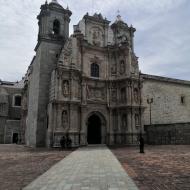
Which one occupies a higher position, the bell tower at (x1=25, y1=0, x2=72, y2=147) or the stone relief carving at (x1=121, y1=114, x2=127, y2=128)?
the bell tower at (x1=25, y1=0, x2=72, y2=147)

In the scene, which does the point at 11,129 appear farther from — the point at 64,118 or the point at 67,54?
the point at 67,54

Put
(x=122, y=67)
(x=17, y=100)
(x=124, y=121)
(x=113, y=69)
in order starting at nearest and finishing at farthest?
(x=124, y=121), (x=122, y=67), (x=113, y=69), (x=17, y=100)

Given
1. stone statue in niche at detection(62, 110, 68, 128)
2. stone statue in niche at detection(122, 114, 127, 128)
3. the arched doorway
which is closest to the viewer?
stone statue in niche at detection(62, 110, 68, 128)

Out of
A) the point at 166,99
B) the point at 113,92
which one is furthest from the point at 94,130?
the point at 166,99

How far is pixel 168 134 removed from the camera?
80.6ft

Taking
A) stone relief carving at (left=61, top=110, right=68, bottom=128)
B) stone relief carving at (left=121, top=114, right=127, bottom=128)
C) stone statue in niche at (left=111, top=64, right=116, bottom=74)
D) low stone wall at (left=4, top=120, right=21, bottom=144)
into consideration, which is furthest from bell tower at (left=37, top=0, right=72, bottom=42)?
low stone wall at (left=4, top=120, right=21, bottom=144)

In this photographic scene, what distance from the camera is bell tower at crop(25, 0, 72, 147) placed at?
2386 centimetres

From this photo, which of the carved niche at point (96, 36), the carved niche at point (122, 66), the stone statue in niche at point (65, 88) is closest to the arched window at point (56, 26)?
the carved niche at point (96, 36)

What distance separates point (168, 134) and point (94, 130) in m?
8.37

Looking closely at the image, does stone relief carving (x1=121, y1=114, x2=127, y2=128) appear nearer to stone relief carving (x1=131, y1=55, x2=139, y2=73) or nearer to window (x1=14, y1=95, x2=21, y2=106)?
Answer: stone relief carving (x1=131, y1=55, x2=139, y2=73)

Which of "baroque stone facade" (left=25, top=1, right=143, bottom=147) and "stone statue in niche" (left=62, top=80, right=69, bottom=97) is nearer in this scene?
"baroque stone facade" (left=25, top=1, right=143, bottom=147)

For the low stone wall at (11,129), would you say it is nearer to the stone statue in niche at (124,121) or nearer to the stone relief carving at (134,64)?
the stone statue in niche at (124,121)

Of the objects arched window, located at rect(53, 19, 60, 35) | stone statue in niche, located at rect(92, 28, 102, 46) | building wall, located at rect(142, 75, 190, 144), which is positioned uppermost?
arched window, located at rect(53, 19, 60, 35)

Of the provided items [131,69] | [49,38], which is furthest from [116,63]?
[49,38]
